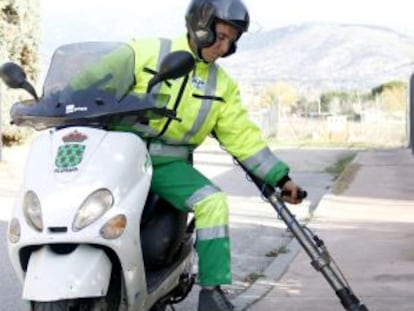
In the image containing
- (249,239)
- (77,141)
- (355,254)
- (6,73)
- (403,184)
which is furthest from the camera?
(403,184)

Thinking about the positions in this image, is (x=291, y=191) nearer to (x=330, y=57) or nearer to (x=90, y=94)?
(x=90, y=94)

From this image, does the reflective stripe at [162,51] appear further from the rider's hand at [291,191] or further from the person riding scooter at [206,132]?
the rider's hand at [291,191]

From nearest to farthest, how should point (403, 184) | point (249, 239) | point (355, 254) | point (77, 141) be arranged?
point (77, 141) → point (355, 254) → point (249, 239) → point (403, 184)

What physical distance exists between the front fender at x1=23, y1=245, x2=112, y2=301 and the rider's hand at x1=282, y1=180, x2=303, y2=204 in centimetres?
116

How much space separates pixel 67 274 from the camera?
3883 mm

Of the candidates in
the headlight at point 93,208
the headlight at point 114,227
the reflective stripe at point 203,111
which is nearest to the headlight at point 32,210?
the headlight at point 93,208

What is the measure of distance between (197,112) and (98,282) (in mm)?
1114

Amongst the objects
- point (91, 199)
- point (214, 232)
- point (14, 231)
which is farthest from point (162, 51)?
point (14, 231)

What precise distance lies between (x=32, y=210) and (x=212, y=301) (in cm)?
100

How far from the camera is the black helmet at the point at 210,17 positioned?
4633mm

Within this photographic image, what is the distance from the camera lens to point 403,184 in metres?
16.6

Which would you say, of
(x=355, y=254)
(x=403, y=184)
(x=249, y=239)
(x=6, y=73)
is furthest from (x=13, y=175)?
(x=6, y=73)

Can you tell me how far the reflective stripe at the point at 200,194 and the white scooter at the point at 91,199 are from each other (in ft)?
0.51

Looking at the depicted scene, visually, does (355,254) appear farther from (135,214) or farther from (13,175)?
(13,175)
